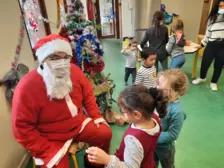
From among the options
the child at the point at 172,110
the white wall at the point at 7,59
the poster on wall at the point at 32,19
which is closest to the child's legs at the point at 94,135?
the child at the point at 172,110

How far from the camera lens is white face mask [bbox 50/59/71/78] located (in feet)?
4.19

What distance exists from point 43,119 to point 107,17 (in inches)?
214

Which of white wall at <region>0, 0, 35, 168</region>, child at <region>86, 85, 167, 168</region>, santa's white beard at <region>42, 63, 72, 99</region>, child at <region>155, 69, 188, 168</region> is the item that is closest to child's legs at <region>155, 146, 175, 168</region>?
child at <region>155, 69, 188, 168</region>

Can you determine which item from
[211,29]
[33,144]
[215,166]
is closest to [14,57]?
[33,144]

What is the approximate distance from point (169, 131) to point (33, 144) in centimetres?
94

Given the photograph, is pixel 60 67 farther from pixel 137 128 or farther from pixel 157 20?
pixel 157 20

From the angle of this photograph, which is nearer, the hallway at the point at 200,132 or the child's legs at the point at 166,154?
the child's legs at the point at 166,154

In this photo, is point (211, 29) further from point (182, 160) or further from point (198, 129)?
point (182, 160)

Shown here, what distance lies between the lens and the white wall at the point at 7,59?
146 centimetres

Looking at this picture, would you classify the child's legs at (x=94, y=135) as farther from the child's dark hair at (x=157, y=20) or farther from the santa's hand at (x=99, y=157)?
the child's dark hair at (x=157, y=20)

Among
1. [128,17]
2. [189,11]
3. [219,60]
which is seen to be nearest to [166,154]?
[219,60]

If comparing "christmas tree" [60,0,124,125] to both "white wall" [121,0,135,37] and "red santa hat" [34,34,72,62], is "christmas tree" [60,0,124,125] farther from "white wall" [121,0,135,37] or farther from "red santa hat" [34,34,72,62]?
"white wall" [121,0,135,37]

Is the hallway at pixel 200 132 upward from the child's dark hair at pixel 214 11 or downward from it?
downward

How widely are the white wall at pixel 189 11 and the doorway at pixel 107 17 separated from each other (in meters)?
1.86
